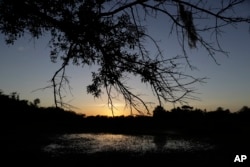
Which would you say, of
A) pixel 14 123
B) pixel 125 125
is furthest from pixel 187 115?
pixel 14 123

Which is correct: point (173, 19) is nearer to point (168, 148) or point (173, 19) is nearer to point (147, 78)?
point (147, 78)

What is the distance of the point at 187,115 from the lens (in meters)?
22.6

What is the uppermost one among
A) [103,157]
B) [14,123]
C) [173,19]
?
[173,19]

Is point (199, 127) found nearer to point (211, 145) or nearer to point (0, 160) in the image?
point (211, 145)

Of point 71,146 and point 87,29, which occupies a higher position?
point 87,29

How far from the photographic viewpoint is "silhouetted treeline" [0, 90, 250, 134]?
1938 centimetres

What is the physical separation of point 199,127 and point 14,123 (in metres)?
11.7

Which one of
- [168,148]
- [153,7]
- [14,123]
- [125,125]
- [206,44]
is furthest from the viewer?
[125,125]

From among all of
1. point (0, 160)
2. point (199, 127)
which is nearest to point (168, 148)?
point (0, 160)

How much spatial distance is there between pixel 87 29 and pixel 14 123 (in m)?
14.5

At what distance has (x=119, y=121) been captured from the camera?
72.5 feet

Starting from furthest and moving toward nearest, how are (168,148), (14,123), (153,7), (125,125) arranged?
(125,125)
(14,123)
(168,148)
(153,7)

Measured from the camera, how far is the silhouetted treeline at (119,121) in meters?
19.4

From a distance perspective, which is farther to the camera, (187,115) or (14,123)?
(187,115)
